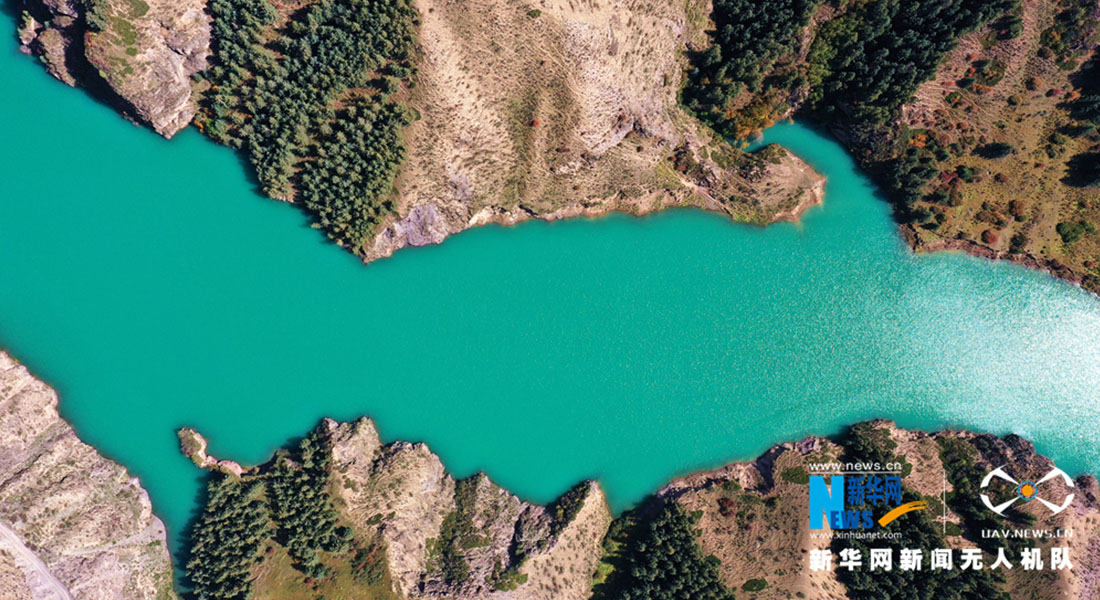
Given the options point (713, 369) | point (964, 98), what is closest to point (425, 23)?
point (713, 369)

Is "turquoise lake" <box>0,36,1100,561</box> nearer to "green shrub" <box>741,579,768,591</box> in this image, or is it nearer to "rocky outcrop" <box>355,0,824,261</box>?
"rocky outcrop" <box>355,0,824,261</box>

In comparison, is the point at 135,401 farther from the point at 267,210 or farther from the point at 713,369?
the point at 713,369

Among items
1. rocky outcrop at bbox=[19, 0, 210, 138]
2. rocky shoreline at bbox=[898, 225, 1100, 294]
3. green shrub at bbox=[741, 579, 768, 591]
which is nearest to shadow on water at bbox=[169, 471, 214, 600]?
rocky outcrop at bbox=[19, 0, 210, 138]

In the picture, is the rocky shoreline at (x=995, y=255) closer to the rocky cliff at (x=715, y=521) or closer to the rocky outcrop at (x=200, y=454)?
the rocky cliff at (x=715, y=521)

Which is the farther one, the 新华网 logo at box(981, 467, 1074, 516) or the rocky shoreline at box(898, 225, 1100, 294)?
the rocky shoreline at box(898, 225, 1100, 294)

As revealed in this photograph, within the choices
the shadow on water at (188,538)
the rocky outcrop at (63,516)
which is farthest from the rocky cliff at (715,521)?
the rocky outcrop at (63,516)

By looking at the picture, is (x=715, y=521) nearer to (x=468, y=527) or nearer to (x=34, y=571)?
(x=468, y=527)

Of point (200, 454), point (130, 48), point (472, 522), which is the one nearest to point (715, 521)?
point (472, 522)
